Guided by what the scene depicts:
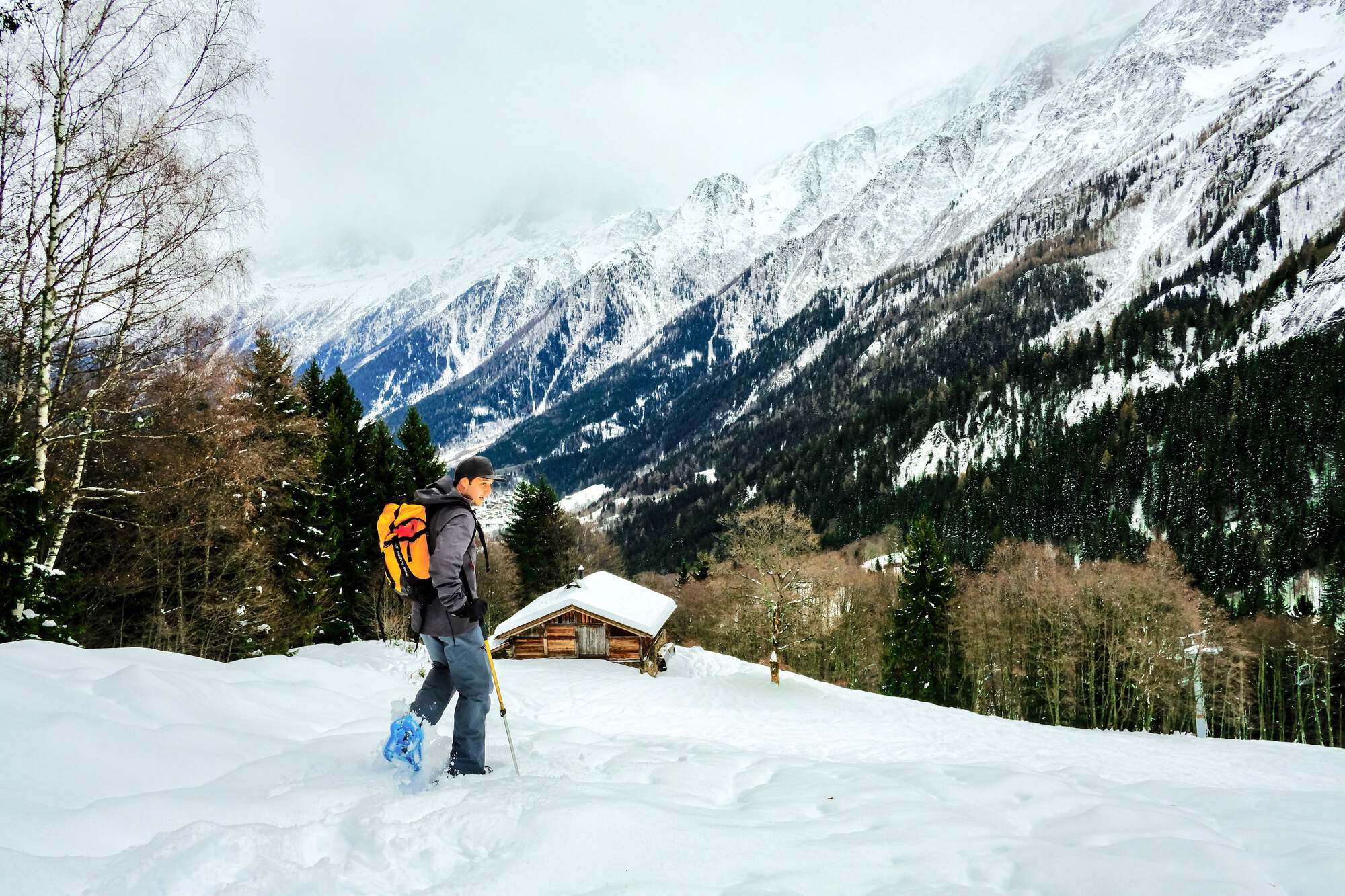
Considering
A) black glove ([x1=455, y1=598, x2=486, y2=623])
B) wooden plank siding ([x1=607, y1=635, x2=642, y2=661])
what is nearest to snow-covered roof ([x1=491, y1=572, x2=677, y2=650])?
wooden plank siding ([x1=607, y1=635, x2=642, y2=661])

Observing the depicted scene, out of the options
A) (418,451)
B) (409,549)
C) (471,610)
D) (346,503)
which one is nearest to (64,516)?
(409,549)

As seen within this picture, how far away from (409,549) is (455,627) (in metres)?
0.70

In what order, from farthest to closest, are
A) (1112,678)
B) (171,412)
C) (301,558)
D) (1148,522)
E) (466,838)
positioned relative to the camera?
(1148,522), (1112,678), (301,558), (171,412), (466,838)

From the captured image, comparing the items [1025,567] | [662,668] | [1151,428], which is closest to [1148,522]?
[1151,428]

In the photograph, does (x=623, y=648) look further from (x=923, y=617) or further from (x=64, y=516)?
(x=64, y=516)

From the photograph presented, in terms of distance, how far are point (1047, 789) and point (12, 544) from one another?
1224 centimetres

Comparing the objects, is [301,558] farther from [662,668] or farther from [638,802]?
[638,802]

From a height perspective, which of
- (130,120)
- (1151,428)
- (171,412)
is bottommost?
(171,412)

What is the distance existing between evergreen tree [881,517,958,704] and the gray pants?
36.3m

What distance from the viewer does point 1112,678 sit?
33.5 m

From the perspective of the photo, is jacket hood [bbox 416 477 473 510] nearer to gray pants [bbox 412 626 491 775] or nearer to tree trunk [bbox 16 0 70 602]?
gray pants [bbox 412 626 491 775]

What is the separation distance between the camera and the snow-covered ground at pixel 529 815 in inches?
119

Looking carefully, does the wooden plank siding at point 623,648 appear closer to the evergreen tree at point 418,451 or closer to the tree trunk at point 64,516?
the evergreen tree at point 418,451

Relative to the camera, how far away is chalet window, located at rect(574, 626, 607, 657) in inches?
1150
